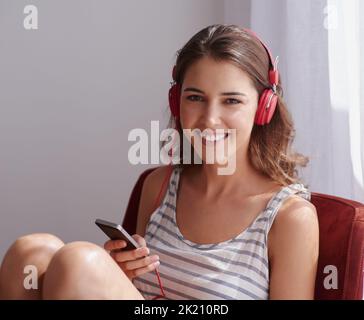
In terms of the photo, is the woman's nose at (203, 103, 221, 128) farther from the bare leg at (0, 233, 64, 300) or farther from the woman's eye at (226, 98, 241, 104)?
the bare leg at (0, 233, 64, 300)

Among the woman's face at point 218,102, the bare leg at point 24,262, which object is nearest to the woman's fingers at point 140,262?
the bare leg at point 24,262

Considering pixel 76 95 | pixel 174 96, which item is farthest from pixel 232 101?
pixel 76 95

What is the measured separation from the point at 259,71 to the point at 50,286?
57cm

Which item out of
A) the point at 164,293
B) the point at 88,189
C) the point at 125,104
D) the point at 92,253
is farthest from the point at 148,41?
the point at 92,253

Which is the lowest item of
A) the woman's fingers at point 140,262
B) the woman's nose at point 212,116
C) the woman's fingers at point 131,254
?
the woman's fingers at point 140,262

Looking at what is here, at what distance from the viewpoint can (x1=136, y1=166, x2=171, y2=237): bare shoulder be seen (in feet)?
4.73

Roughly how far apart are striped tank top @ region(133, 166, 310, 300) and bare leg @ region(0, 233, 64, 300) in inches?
9.0

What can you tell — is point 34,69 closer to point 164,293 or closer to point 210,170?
point 210,170

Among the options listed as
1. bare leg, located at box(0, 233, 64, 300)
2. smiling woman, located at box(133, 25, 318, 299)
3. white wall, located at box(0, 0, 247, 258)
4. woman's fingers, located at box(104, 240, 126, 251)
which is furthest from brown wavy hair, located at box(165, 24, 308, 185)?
white wall, located at box(0, 0, 247, 258)

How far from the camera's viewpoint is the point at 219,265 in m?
1.22

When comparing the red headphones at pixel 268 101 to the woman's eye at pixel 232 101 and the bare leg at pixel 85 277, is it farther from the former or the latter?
the bare leg at pixel 85 277

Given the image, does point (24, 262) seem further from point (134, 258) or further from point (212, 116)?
point (212, 116)

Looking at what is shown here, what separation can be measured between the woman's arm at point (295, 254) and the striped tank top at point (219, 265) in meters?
0.03

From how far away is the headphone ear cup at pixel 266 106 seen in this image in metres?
1.24
